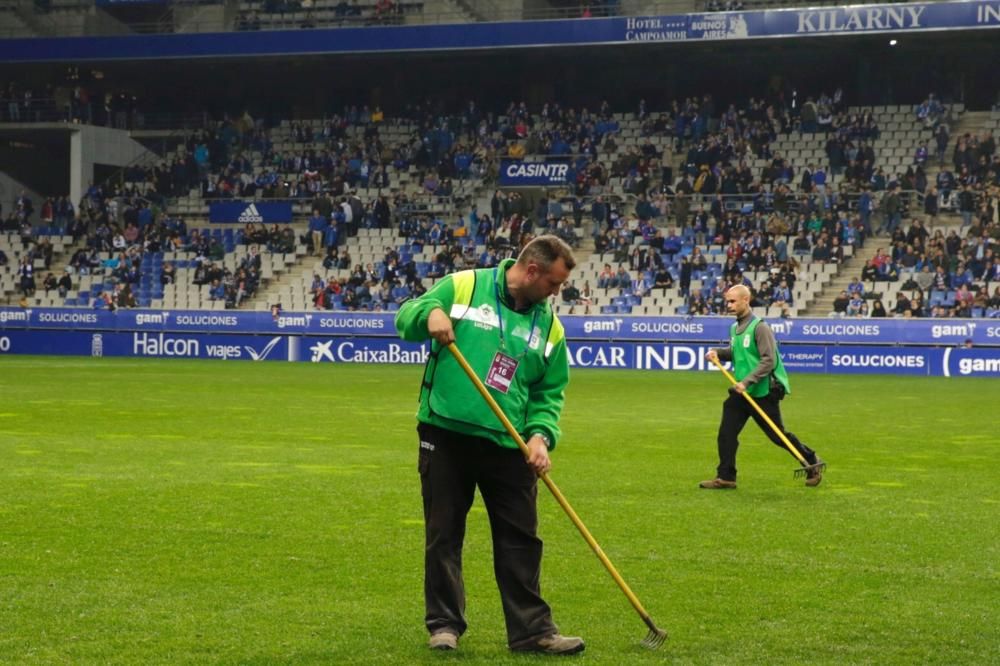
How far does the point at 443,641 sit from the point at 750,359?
800 centimetres

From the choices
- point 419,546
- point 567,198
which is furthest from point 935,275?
point 419,546

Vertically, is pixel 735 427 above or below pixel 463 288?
below

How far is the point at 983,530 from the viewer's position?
11.5 metres

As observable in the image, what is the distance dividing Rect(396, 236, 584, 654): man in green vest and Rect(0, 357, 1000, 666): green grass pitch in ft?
0.78

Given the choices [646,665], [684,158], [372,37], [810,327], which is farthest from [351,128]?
[646,665]

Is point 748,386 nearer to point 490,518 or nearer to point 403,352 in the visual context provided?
point 490,518

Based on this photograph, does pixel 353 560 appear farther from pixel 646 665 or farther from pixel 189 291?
pixel 189 291

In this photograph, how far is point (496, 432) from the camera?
707 cm

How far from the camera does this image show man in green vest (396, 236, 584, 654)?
7027 mm

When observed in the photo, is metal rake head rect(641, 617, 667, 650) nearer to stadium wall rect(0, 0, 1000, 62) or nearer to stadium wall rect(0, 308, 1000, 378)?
stadium wall rect(0, 308, 1000, 378)

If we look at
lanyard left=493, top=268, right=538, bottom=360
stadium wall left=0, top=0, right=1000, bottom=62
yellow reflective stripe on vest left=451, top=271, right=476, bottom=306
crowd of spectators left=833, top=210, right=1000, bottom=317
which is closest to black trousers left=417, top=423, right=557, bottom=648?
lanyard left=493, top=268, right=538, bottom=360

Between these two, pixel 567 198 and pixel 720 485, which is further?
pixel 567 198

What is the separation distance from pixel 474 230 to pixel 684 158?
7769 mm

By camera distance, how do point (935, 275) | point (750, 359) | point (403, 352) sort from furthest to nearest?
point (403, 352), point (935, 275), point (750, 359)
